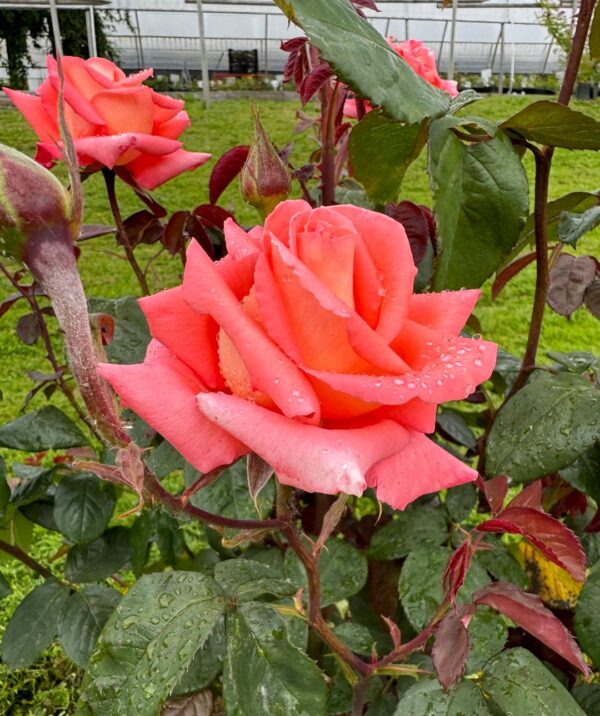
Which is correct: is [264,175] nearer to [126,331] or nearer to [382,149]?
[382,149]

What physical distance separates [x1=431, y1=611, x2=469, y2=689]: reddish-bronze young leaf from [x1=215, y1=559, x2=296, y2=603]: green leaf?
111mm

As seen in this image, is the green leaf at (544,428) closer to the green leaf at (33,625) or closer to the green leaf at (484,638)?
the green leaf at (484,638)

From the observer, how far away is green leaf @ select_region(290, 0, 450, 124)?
35cm

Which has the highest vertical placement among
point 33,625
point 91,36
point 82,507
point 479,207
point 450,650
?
point 479,207

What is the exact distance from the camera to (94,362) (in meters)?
0.33

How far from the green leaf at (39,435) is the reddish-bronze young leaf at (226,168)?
10.2 inches

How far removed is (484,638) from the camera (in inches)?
21.5

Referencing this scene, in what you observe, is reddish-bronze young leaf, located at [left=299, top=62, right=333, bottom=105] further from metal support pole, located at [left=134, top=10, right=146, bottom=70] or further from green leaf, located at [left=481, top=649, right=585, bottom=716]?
metal support pole, located at [left=134, top=10, right=146, bottom=70]

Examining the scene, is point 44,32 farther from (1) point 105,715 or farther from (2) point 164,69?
(1) point 105,715

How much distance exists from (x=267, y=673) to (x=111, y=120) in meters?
0.43

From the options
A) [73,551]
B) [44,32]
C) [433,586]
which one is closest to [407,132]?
[433,586]

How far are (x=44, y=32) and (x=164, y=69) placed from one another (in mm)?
1612

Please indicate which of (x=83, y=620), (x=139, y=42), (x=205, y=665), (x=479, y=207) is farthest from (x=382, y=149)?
(x=139, y=42)

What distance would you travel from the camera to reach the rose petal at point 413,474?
317 millimetres
